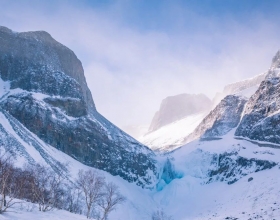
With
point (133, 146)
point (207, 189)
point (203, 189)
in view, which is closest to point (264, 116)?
point (207, 189)

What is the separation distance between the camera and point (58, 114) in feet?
335

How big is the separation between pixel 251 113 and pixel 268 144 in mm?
18821

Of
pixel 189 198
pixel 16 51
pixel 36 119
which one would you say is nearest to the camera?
pixel 189 198

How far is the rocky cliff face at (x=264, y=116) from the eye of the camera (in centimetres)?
8956

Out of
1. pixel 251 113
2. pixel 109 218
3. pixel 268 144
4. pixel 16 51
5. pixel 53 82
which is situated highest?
pixel 16 51

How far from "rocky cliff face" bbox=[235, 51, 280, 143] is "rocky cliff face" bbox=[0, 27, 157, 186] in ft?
124

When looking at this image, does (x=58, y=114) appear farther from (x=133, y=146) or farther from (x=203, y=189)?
(x=203, y=189)

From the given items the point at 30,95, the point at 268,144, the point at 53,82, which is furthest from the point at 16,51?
the point at 268,144

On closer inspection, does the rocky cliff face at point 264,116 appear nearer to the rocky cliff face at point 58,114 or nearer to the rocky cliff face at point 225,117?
the rocky cliff face at point 225,117

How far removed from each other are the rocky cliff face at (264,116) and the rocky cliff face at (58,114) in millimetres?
37738

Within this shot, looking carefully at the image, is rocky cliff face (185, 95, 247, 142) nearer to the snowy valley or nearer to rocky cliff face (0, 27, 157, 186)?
the snowy valley

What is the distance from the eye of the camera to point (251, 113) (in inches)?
4087

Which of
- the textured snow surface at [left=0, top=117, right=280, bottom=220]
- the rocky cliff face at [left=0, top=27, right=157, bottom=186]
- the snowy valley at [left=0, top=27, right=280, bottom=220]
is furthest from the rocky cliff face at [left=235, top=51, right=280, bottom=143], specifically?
the rocky cliff face at [left=0, top=27, right=157, bottom=186]

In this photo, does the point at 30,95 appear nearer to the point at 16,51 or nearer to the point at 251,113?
the point at 16,51
